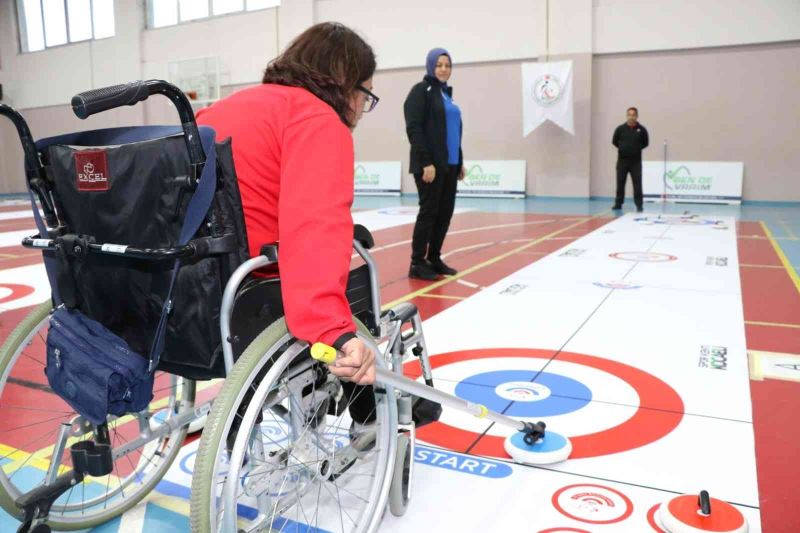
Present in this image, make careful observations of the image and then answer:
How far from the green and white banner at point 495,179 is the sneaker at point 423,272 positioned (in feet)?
25.8

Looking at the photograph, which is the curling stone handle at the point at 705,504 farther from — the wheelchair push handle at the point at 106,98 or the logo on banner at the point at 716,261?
the logo on banner at the point at 716,261

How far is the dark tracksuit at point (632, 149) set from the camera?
9.79m

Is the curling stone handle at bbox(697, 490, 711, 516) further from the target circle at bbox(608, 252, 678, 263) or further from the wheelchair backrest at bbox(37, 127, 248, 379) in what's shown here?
the target circle at bbox(608, 252, 678, 263)

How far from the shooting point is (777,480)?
1913mm

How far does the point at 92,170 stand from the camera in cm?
134

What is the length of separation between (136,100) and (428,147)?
3.60 meters

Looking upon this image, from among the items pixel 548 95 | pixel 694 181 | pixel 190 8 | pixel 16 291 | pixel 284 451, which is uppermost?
pixel 190 8

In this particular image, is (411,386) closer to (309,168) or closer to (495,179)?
(309,168)

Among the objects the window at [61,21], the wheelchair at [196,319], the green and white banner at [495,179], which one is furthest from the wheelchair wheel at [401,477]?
the window at [61,21]

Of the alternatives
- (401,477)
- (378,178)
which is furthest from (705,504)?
(378,178)

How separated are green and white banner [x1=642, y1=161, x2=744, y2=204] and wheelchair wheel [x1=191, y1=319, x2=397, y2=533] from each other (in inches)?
438

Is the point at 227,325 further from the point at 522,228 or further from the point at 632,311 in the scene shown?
the point at 522,228

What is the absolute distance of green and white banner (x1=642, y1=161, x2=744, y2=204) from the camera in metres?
11.3

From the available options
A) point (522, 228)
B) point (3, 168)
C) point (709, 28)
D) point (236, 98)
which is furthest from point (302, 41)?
point (3, 168)
